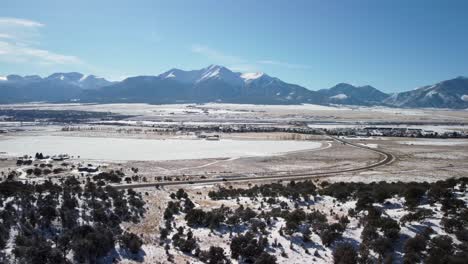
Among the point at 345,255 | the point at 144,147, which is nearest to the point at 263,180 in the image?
the point at 345,255

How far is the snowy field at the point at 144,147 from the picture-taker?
6569cm

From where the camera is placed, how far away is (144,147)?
76.3 meters

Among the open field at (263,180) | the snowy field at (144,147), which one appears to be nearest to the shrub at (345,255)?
the open field at (263,180)

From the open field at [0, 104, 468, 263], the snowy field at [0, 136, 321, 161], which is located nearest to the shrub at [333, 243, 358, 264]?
the open field at [0, 104, 468, 263]

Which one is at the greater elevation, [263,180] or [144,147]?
[144,147]

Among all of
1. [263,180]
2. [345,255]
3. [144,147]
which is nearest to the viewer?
[345,255]

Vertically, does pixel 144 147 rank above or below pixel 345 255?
below

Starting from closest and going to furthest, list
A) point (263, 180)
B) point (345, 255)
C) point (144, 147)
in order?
point (345, 255)
point (263, 180)
point (144, 147)

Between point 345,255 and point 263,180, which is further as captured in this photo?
point 263,180

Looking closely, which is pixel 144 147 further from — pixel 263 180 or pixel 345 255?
pixel 345 255

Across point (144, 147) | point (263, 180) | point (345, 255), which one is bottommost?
point (263, 180)

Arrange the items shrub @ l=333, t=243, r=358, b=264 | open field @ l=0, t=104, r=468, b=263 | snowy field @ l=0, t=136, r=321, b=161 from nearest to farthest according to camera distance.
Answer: shrub @ l=333, t=243, r=358, b=264 → open field @ l=0, t=104, r=468, b=263 → snowy field @ l=0, t=136, r=321, b=161

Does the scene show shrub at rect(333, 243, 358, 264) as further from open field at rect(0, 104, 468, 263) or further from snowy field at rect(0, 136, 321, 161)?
snowy field at rect(0, 136, 321, 161)

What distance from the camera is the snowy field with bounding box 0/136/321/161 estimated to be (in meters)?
65.7
